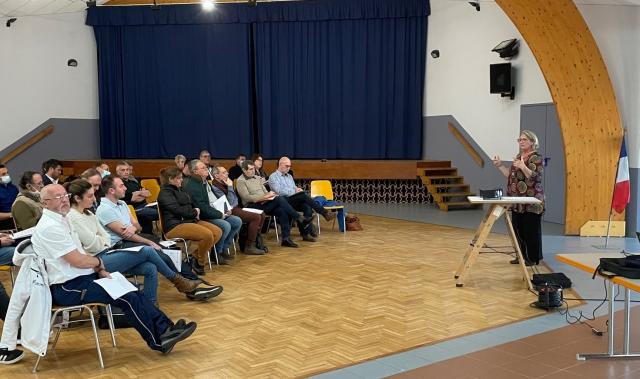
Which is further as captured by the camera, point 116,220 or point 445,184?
point 445,184

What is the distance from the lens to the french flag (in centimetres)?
783

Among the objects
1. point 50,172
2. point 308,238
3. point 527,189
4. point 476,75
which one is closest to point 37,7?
point 50,172

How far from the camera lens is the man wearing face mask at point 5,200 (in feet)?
20.4

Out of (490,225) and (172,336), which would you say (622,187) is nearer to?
(490,225)

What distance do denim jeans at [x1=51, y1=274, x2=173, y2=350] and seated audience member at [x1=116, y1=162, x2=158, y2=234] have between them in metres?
3.40

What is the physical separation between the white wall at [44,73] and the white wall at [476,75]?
24.7 ft

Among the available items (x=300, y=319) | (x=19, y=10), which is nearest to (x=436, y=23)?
(x=19, y=10)

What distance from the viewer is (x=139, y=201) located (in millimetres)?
7422

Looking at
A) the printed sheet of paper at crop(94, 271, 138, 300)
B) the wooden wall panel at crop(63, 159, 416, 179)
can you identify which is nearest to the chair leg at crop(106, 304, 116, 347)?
the printed sheet of paper at crop(94, 271, 138, 300)

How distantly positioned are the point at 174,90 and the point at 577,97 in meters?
8.87

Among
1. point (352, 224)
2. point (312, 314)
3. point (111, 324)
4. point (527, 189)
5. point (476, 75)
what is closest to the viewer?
point (111, 324)

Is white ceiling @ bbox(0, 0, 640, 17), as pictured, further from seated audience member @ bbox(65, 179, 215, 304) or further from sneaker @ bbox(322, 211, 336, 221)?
seated audience member @ bbox(65, 179, 215, 304)

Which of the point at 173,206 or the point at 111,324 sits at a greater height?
the point at 173,206

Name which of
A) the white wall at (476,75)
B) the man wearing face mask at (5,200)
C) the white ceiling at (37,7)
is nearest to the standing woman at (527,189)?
the white wall at (476,75)
